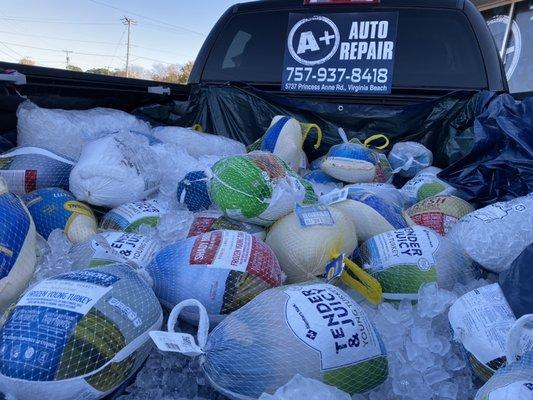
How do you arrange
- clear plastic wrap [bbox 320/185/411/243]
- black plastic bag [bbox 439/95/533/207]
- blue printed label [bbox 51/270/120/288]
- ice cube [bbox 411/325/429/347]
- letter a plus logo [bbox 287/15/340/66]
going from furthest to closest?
1. letter a plus logo [bbox 287/15/340/66]
2. black plastic bag [bbox 439/95/533/207]
3. clear plastic wrap [bbox 320/185/411/243]
4. ice cube [bbox 411/325/429/347]
5. blue printed label [bbox 51/270/120/288]

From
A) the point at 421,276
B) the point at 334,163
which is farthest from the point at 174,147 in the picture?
the point at 421,276

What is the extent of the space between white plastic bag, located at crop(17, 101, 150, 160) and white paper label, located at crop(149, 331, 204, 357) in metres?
1.54

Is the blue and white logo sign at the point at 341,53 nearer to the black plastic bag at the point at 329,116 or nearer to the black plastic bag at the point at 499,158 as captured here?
the black plastic bag at the point at 329,116

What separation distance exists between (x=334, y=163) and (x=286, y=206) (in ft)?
2.72

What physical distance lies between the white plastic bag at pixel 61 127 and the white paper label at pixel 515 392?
6.81 feet

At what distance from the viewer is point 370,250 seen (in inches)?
68.2

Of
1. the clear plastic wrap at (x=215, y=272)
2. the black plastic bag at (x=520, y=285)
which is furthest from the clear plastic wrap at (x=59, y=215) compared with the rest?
the black plastic bag at (x=520, y=285)

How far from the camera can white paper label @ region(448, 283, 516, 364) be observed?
118 cm

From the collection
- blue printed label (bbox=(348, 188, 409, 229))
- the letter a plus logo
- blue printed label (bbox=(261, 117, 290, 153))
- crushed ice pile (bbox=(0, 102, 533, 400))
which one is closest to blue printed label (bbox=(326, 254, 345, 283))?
crushed ice pile (bbox=(0, 102, 533, 400))

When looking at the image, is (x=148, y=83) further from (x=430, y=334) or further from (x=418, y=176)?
(x=430, y=334)

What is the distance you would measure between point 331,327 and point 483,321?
15.4 inches

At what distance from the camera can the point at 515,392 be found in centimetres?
85

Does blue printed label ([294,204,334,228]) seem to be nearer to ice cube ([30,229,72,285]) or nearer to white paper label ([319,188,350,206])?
white paper label ([319,188,350,206])

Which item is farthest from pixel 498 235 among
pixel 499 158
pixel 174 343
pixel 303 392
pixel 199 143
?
pixel 199 143
